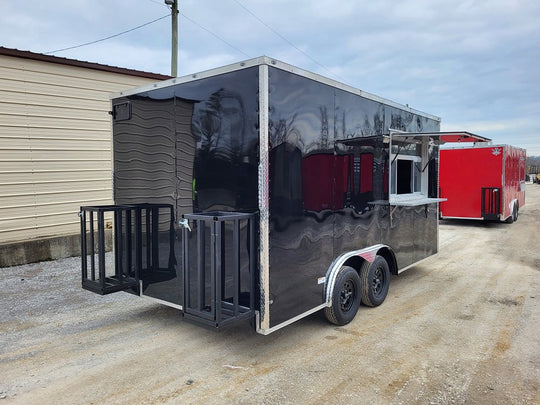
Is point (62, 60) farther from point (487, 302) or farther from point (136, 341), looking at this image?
point (487, 302)

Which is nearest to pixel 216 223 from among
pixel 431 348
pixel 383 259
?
pixel 431 348

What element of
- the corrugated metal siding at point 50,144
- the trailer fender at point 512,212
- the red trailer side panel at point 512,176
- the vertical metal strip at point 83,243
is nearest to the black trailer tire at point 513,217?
the trailer fender at point 512,212

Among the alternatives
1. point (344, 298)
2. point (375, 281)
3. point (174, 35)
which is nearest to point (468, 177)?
point (375, 281)

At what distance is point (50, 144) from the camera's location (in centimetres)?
796

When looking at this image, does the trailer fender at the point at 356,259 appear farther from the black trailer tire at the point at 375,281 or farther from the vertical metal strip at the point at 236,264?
the vertical metal strip at the point at 236,264

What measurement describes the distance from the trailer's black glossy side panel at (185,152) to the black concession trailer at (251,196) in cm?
1

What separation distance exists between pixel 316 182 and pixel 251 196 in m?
0.83

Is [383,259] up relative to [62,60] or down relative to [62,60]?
down

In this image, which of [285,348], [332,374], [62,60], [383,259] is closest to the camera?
[332,374]

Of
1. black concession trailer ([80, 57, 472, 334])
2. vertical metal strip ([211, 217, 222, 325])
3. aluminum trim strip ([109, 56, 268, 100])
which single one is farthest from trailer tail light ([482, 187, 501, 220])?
vertical metal strip ([211, 217, 222, 325])

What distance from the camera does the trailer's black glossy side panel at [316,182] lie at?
11.8ft

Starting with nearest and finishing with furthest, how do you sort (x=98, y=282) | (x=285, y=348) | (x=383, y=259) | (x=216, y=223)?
(x=216, y=223) → (x=285, y=348) → (x=98, y=282) → (x=383, y=259)

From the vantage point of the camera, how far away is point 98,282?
4.29 metres

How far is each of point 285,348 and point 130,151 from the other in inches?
106
